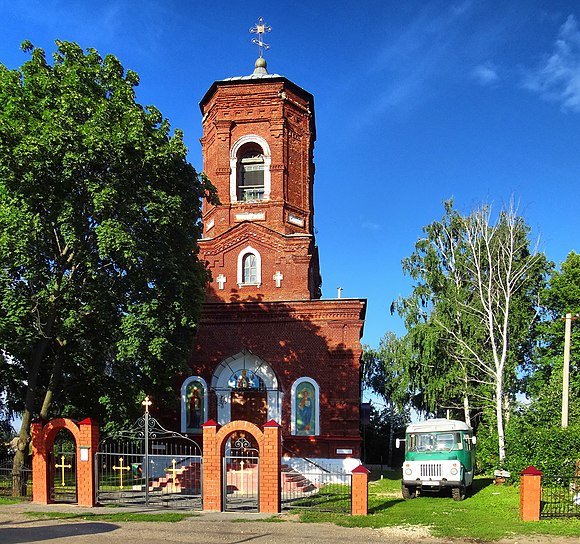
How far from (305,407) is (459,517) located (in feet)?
31.0

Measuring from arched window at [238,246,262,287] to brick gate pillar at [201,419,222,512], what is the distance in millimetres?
10094

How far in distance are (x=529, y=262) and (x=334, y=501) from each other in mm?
16251

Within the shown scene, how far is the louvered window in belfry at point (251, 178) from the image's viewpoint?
24.9 meters

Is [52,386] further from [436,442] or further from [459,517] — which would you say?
[459,517]

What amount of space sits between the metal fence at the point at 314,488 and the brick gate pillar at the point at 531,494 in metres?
3.83

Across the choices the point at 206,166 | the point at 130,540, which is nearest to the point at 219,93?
the point at 206,166

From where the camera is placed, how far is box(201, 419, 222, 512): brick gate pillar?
14641mm

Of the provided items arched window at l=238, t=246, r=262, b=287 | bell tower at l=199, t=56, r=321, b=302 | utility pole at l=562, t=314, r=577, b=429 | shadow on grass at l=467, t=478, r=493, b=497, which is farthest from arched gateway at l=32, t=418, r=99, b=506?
utility pole at l=562, t=314, r=577, b=429

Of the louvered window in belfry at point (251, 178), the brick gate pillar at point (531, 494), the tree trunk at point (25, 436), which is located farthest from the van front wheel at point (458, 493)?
the louvered window in belfry at point (251, 178)

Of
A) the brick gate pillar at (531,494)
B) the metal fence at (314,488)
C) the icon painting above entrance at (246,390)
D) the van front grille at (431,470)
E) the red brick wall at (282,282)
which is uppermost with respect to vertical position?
the red brick wall at (282,282)

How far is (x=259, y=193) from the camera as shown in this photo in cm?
2494

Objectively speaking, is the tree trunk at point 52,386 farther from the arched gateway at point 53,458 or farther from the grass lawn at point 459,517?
the grass lawn at point 459,517

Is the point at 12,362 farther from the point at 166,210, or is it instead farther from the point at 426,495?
the point at 426,495

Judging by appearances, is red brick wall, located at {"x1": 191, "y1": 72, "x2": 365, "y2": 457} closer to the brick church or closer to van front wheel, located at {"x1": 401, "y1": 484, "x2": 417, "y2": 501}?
the brick church
